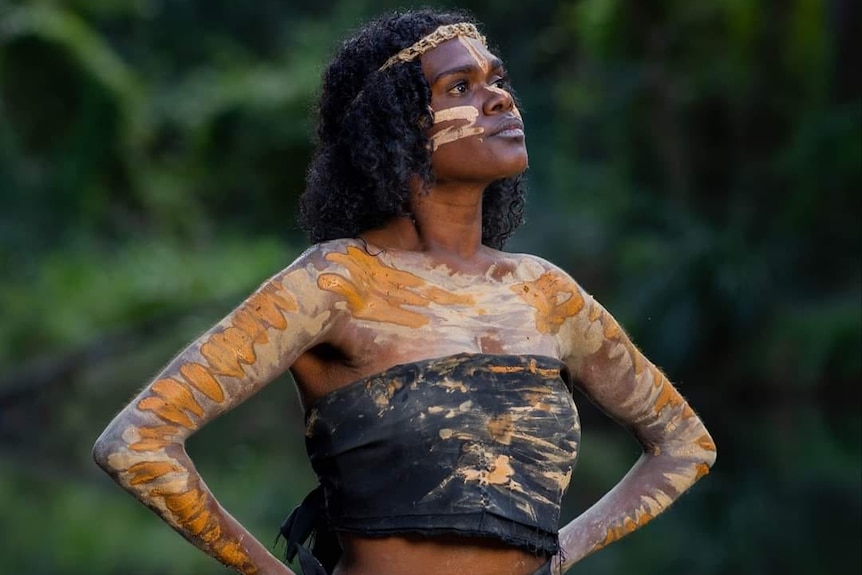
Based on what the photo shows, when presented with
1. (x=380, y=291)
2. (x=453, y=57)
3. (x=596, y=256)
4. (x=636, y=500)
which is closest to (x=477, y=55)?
(x=453, y=57)

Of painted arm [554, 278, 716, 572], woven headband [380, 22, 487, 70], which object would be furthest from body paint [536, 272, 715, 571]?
woven headband [380, 22, 487, 70]

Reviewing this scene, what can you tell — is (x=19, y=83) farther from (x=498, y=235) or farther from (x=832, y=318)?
(x=498, y=235)

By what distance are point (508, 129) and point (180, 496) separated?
0.99 metres

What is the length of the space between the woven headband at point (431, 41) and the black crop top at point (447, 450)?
0.65 m

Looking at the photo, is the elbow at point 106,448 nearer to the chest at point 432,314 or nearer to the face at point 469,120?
the chest at point 432,314

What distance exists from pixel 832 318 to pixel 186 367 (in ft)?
48.1

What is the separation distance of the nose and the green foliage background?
617cm

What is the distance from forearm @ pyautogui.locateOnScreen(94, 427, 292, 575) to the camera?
10.6 ft

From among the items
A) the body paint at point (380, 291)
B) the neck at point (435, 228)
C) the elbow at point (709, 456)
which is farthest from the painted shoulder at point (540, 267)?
the elbow at point (709, 456)

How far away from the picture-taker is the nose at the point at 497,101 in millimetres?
3596

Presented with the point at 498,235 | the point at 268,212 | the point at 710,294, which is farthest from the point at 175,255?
the point at 498,235

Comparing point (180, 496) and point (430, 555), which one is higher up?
point (180, 496)

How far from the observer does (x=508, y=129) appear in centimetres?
359

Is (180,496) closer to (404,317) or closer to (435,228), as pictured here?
(404,317)
